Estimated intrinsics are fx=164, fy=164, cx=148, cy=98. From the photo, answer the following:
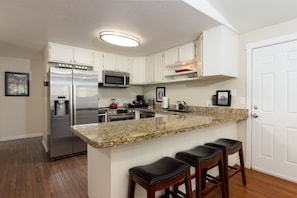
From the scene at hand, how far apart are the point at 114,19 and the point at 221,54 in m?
1.73

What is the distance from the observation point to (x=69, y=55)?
355cm

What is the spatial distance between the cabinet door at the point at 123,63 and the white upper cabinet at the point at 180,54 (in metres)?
1.10

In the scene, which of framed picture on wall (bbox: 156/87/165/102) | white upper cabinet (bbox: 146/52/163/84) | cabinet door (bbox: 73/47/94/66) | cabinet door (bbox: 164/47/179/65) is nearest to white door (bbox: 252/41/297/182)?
cabinet door (bbox: 164/47/179/65)

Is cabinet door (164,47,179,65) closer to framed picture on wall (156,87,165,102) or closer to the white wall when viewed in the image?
framed picture on wall (156,87,165,102)

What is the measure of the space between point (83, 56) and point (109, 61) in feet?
2.09

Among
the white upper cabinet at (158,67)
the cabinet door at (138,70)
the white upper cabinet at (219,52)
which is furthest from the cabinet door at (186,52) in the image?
the cabinet door at (138,70)

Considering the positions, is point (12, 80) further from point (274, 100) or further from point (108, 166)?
point (274, 100)

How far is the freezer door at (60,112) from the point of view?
3.10 meters

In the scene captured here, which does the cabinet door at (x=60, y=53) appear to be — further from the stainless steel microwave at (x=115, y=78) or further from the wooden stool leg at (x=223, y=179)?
the wooden stool leg at (x=223, y=179)

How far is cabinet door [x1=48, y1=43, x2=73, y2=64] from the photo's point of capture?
3.35 m

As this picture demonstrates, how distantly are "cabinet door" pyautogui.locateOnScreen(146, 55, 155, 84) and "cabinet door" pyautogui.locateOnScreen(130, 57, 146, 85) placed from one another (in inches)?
4.1

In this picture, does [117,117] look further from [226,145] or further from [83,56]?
[226,145]

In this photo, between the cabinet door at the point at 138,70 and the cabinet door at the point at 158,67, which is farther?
the cabinet door at the point at 138,70

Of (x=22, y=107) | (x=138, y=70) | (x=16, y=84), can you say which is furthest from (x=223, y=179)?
(x=16, y=84)
